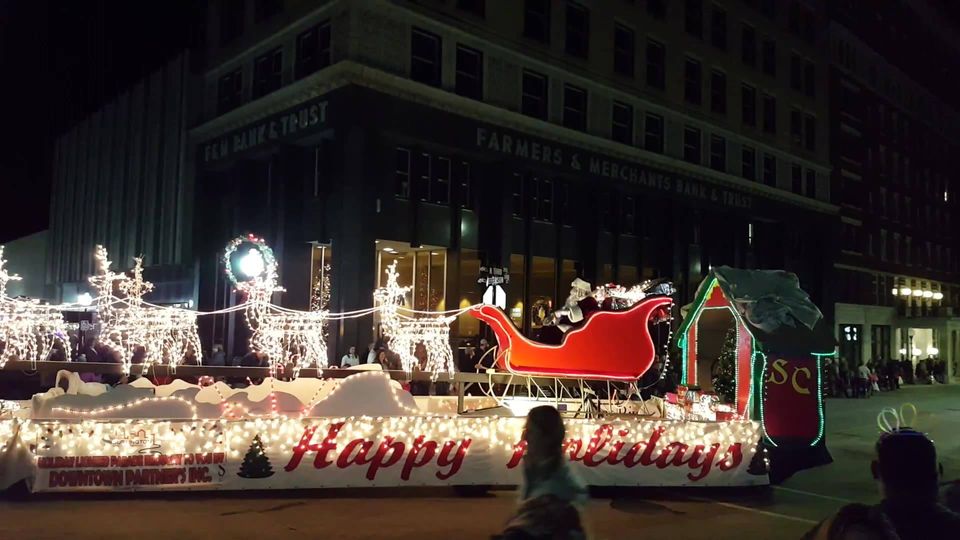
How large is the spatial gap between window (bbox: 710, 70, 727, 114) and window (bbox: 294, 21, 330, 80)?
20.8 meters

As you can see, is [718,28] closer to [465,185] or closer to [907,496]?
[465,185]

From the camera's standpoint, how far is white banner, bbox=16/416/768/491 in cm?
995

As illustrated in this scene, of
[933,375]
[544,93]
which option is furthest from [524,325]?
[933,375]

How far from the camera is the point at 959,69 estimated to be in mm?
65875

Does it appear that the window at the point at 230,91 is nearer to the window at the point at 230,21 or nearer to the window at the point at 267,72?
the window at the point at 267,72

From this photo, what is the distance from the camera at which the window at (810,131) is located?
4542 centimetres

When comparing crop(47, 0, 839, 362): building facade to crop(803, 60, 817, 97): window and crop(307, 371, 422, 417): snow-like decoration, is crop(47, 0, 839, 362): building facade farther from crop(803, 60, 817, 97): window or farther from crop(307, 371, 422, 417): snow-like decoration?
crop(307, 371, 422, 417): snow-like decoration

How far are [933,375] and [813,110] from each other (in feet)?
55.5

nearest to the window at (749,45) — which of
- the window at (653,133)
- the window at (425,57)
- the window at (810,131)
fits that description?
the window at (810,131)

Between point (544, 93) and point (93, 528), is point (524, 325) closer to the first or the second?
point (544, 93)

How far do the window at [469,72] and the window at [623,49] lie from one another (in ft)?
26.7

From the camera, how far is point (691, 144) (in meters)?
37.4

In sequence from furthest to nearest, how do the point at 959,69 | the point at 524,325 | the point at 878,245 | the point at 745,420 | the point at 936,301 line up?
the point at 959,69, the point at 936,301, the point at 878,245, the point at 524,325, the point at 745,420

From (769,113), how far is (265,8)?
27062 mm
